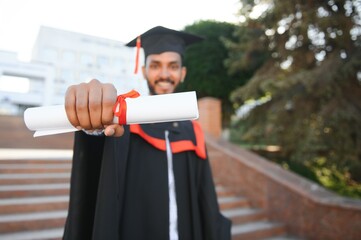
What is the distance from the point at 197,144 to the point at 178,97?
3.37ft

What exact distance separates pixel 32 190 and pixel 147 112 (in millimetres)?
3655

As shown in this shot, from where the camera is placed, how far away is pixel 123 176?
142cm

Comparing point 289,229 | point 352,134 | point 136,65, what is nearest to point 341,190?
point 352,134

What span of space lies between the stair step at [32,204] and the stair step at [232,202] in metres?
2.39

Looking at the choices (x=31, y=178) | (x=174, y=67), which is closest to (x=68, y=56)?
(x=31, y=178)

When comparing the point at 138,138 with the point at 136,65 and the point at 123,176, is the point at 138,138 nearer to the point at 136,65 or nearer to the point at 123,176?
the point at 123,176

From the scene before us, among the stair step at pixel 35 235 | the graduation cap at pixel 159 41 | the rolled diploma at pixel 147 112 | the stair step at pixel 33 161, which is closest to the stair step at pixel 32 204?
the stair step at pixel 35 235

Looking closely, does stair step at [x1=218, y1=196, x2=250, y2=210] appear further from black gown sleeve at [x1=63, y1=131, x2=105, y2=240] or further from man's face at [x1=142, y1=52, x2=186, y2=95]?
black gown sleeve at [x1=63, y1=131, x2=105, y2=240]

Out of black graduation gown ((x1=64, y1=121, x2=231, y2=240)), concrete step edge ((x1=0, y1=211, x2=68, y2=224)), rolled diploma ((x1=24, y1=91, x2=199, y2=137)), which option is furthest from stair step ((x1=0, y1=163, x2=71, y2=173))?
rolled diploma ((x1=24, y1=91, x2=199, y2=137))

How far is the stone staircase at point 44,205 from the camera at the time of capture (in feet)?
10.3

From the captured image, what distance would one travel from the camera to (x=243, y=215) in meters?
4.28

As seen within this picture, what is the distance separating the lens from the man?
0.92 m

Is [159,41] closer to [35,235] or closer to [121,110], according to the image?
[121,110]

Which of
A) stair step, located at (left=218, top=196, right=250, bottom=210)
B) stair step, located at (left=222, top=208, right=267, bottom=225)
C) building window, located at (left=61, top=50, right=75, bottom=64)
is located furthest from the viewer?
building window, located at (left=61, top=50, right=75, bottom=64)
